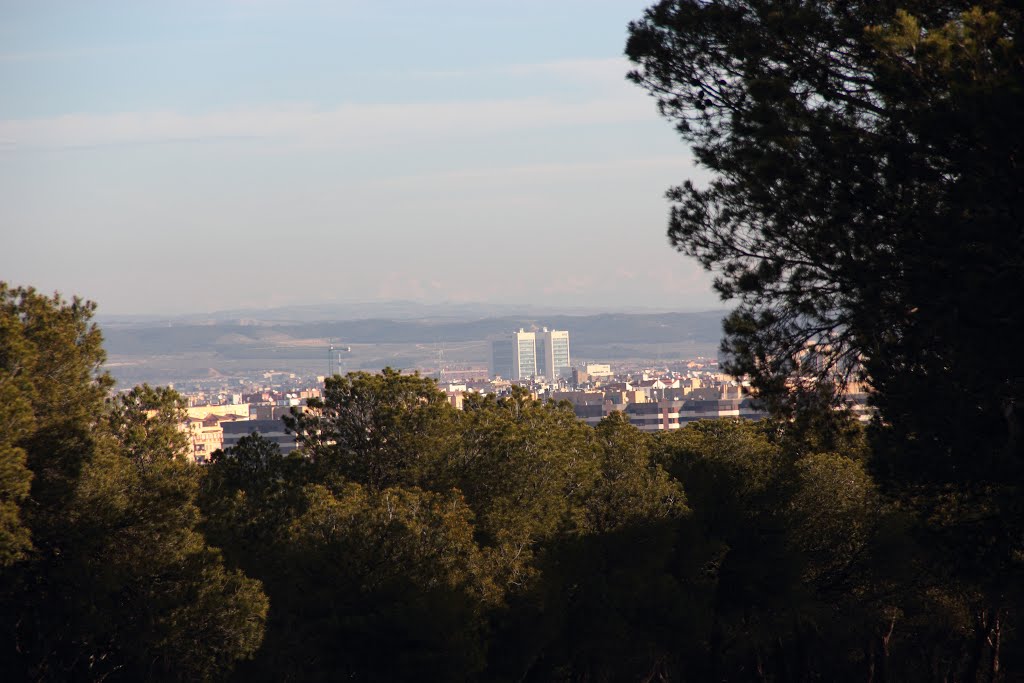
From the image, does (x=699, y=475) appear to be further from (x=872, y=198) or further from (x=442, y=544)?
(x=872, y=198)

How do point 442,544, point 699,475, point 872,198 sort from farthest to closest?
1. point 699,475
2. point 442,544
3. point 872,198

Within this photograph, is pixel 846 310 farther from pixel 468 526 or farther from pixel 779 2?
pixel 468 526

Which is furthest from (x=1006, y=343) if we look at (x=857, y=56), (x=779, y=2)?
(x=779, y=2)

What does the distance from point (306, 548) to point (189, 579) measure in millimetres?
2127

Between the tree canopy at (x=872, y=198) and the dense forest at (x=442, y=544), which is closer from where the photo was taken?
the tree canopy at (x=872, y=198)

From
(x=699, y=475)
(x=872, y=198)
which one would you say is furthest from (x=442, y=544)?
(x=872, y=198)

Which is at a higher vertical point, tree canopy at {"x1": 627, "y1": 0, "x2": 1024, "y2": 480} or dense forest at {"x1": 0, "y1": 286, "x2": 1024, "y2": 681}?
tree canopy at {"x1": 627, "y1": 0, "x2": 1024, "y2": 480}

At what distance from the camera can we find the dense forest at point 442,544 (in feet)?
64.0

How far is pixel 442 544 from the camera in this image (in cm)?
2198

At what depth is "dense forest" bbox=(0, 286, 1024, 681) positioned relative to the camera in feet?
64.0

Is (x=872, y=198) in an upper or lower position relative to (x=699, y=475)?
upper

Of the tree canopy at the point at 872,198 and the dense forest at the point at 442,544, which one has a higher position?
the tree canopy at the point at 872,198

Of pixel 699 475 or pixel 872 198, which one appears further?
pixel 699 475

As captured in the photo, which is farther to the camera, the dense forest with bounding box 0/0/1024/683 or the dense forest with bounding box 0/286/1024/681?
the dense forest with bounding box 0/286/1024/681
